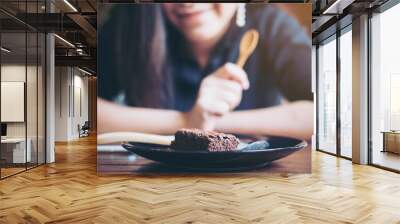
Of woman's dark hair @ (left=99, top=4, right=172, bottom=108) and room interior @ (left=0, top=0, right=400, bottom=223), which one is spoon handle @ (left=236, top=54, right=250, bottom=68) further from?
woman's dark hair @ (left=99, top=4, right=172, bottom=108)

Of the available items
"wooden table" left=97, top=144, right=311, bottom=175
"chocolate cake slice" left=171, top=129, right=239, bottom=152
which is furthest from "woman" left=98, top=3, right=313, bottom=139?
"wooden table" left=97, top=144, right=311, bottom=175

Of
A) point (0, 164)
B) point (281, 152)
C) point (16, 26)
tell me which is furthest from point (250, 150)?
point (16, 26)

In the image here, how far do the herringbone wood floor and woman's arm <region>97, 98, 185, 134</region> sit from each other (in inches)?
32.5

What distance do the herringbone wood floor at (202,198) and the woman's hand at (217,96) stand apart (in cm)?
97

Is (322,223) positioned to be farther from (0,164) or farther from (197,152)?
(0,164)

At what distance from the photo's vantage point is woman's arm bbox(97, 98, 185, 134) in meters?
6.38

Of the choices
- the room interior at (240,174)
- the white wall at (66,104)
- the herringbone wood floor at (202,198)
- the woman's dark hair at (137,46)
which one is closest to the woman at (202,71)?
the woman's dark hair at (137,46)

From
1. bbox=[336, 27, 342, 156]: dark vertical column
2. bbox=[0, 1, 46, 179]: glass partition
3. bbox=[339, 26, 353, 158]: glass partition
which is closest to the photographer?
bbox=[0, 1, 46, 179]: glass partition

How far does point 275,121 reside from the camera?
252 inches

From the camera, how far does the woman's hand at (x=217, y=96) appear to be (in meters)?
6.41

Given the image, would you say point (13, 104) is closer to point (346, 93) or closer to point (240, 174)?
point (240, 174)

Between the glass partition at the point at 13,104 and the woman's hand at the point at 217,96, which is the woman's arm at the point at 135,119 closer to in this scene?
the woman's hand at the point at 217,96

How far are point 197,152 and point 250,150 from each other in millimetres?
880

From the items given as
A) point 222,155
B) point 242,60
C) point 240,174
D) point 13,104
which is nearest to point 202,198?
point 222,155
